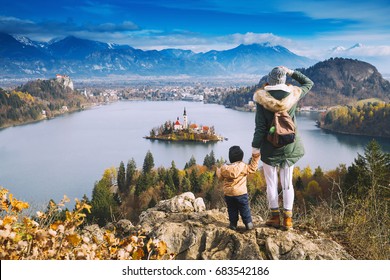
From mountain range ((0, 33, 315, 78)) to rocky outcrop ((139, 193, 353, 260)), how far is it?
58.7 meters

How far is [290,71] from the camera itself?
164cm

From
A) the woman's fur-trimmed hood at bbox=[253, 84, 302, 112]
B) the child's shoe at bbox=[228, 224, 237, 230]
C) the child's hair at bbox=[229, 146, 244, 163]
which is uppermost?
the woman's fur-trimmed hood at bbox=[253, 84, 302, 112]

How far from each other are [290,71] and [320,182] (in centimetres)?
1021

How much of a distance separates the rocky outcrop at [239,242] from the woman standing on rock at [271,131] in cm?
10

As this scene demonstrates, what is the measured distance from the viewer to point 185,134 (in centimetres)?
2550

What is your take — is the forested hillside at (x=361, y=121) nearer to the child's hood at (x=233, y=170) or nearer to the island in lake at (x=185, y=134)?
the island in lake at (x=185, y=134)

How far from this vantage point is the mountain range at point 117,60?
62322mm

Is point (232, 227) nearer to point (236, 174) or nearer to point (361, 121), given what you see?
point (236, 174)

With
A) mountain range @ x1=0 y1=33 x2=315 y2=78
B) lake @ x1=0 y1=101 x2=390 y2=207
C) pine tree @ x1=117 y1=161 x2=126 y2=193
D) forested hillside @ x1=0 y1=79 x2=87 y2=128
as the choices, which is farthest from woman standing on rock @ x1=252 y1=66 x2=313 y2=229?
mountain range @ x1=0 y1=33 x2=315 y2=78

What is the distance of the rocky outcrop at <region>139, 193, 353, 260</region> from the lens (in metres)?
1.50

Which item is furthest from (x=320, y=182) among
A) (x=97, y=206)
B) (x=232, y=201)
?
(x=232, y=201)

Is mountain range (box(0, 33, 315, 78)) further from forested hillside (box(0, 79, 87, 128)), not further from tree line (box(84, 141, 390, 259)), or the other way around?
tree line (box(84, 141, 390, 259))
